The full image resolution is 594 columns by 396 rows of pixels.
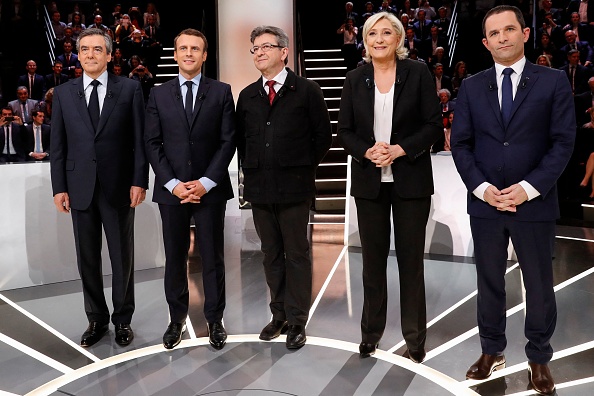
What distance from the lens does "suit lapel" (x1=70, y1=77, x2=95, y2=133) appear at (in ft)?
10.4

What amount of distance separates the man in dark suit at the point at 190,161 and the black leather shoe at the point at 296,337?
1.20 feet

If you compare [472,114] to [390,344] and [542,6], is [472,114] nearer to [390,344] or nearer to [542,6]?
[390,344]

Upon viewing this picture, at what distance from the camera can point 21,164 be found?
4.39 metres

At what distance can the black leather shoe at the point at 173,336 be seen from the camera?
318cm

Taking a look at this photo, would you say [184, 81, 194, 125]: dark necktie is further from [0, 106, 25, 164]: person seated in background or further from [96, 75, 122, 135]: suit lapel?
[0, 106, 25, 164]: person seated in background

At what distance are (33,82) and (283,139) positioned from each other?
8112mm

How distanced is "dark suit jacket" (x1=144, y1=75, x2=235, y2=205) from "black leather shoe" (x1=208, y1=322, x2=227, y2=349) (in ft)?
2.34

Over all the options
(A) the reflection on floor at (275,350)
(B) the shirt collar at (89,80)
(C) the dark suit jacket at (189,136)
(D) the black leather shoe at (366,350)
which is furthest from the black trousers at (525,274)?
(B) the shirt collar at (89,80)

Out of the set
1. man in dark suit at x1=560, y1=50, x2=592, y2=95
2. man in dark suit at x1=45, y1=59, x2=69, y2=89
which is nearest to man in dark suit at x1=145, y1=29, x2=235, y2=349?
man in dark suit at x1=560, y1=50, x2=592, y2=95

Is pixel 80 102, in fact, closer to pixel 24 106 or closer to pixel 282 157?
pixel 282 157

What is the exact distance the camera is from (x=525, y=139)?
99.6 inches

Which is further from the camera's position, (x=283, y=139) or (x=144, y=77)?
(x=144, y=77)

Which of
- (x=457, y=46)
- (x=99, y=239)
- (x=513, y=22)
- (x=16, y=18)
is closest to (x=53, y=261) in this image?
(x=99, y=239)

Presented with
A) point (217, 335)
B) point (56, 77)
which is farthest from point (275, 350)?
point (56, 77)
